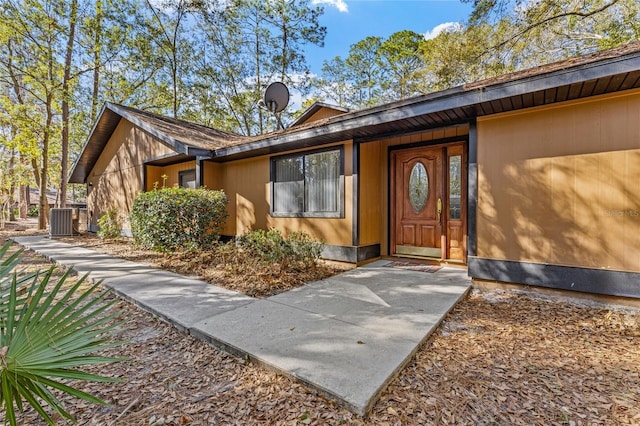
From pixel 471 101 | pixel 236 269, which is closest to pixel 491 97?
pixel 471 101

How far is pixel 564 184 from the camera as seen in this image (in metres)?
3.91

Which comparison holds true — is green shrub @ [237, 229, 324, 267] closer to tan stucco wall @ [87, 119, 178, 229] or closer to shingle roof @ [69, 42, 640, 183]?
shingle roof @ [69, 42, 640, 183]

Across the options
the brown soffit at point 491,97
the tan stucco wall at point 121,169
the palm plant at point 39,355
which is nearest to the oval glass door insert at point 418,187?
the brown soffit at point 491,97

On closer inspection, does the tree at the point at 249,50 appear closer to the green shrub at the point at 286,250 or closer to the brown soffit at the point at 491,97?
the brown soffit at the point at 491,97

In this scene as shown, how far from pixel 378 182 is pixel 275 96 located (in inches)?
206

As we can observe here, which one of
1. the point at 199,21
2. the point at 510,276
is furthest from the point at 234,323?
the point at 199,21

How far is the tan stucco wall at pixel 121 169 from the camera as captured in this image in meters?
9.72

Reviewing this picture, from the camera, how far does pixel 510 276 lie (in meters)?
4.23

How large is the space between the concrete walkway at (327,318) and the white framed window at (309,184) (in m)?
1.61

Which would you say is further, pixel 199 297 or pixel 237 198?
pixel 237 198

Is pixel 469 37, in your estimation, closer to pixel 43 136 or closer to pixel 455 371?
pixel 455 371

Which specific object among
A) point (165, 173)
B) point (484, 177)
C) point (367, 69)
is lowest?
point (484, 177)

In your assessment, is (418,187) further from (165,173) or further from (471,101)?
(165,173)

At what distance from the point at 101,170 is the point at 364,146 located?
11151 millimetres
